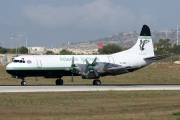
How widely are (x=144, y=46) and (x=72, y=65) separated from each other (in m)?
10.9

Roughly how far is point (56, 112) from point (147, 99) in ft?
37.4

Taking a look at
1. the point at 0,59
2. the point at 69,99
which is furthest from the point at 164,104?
the point at 0,59

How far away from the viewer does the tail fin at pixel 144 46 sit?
66.5 m

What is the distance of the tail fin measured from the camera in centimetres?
6650

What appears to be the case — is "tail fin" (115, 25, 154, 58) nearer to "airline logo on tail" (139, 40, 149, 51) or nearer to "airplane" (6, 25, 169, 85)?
"airline logo on tail" (139, 40, 149, 51)

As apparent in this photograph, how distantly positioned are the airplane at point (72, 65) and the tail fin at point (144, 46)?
2.54 ft

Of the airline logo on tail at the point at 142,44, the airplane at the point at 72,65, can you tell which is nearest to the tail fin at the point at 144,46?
the airline logo on tail at the point at 142,44

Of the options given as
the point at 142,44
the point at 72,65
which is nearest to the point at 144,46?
the point at 142,44

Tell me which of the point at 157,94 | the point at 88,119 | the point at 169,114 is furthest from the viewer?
the point at 157,94

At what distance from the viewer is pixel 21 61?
194 feet

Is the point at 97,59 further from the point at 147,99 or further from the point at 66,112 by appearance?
the point at 66,112

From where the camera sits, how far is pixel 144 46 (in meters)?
66.9

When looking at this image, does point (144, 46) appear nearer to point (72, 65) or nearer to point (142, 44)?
point (142, 44)

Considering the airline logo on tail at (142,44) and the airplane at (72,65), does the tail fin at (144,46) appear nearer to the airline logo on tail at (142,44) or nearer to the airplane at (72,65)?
the airline logo on tail at (142,44)
